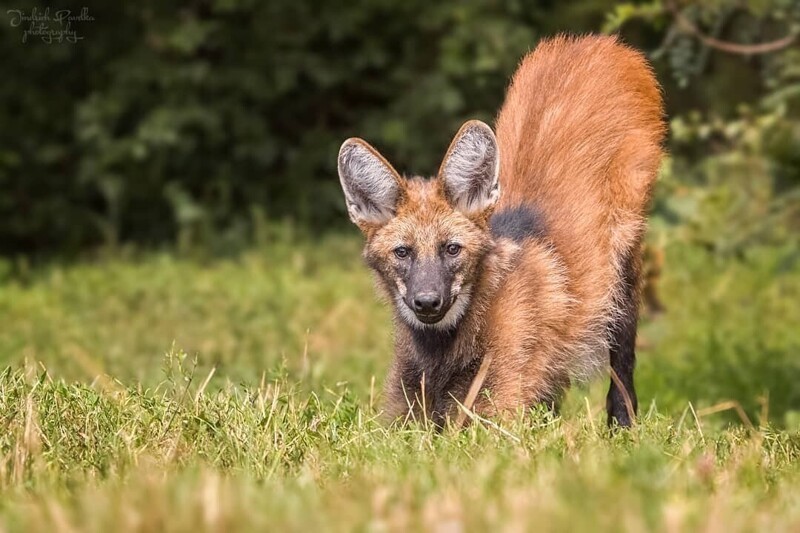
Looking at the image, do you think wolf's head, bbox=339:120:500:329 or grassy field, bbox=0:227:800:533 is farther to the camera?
wolf's head, bbox=339:120:500:329

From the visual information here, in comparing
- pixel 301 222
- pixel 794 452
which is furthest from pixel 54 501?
pixel 301 222

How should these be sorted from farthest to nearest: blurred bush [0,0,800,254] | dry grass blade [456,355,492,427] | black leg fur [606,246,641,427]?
blurred bush [0,0,800,254]
black leg fur [606,246,641,427]
dry grass blade [456,355,492,427]

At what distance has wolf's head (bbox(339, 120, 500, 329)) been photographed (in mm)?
4043

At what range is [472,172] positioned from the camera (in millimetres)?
4137

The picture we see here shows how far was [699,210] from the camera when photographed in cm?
657

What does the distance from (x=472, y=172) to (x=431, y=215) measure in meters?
0.21

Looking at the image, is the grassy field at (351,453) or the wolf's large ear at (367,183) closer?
the grassy field at (351,453)

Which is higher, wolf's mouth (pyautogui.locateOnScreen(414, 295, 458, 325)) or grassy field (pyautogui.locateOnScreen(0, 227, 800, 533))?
wolf's mouth (pyautogui.locateOnScreen(414, 295, 458, 325))

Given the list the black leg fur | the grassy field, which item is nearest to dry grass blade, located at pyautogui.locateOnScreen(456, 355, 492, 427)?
the grassy field

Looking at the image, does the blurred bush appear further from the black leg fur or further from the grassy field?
the black leg fur

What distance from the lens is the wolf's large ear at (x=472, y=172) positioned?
411cm

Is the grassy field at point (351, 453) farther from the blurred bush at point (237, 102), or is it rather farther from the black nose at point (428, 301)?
the blurred bush at point (237, 102)

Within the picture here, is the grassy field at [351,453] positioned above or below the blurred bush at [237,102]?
below

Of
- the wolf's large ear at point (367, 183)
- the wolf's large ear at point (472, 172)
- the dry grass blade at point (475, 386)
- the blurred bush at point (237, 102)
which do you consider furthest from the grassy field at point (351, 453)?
the blurred bush at point (237, 102)
